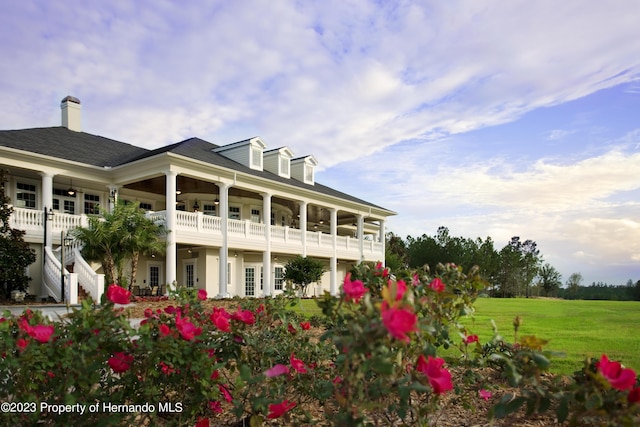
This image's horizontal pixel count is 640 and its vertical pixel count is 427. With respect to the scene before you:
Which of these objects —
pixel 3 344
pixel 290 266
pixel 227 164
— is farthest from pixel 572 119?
pixel 227 164

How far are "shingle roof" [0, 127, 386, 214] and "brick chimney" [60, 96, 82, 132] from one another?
535mm

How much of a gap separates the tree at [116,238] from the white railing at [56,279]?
3.54 feet

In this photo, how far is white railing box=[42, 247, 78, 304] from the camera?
15320mm

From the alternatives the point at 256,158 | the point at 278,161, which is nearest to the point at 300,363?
the point at 256,158

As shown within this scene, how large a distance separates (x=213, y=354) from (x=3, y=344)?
1290mm

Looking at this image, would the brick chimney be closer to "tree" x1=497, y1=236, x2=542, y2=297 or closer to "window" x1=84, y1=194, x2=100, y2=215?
"window" x1=84, y1=194, x2=100, y2=215

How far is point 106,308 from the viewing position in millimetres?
2809

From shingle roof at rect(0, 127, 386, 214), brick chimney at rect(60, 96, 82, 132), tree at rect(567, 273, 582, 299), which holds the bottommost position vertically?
tree at rect(567, 273, 582, 299)

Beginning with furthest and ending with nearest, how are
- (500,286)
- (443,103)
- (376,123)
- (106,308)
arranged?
(500,286), (376,123), (443,103), (106,308)

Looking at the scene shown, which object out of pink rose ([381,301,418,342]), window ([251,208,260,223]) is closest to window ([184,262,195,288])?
window ([251,208,260,223])

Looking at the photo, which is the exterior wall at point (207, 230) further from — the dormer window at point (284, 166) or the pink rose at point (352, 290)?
the pink rose at point (352, 290)

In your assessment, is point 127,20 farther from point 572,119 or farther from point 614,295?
point 614,295

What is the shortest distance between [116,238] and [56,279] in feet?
7.97

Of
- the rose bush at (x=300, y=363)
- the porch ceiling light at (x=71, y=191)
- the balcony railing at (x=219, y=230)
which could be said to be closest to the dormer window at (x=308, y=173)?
the balcony railing at (x=219, y=230)
